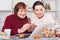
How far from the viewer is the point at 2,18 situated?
3.76 meters

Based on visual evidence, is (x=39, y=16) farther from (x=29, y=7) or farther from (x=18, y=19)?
(x=29, y=7)

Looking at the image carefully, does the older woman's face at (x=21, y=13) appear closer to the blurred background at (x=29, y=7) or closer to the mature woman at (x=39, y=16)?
the mature woman at (x=39, y=16)

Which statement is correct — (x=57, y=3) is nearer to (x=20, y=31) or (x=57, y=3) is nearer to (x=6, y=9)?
(x=6, y=9)

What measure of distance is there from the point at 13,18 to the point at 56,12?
1984 mm

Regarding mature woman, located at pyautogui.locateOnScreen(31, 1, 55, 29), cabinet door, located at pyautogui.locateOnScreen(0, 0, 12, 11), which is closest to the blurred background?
cabinet door, located at pyautogui.locateOnScreen(0, 0, 12, 11)

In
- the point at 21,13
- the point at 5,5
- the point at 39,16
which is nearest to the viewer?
the point at 21,13

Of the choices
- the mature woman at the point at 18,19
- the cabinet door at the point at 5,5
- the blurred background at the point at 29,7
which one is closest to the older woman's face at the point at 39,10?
the mature woman at the point at 18,19

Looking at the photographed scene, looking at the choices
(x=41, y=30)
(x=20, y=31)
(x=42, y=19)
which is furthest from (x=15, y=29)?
(x=41, y=30)

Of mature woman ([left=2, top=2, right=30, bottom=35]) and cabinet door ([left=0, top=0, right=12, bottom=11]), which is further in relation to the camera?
cabinet door ([left=0, top=0, right=12, bottom=11])

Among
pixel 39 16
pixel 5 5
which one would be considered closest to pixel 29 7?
pixel 5 5

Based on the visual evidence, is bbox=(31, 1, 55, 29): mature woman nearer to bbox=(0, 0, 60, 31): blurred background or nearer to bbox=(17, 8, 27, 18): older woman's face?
bbox=(17, 8, 27, 18): older woman's face

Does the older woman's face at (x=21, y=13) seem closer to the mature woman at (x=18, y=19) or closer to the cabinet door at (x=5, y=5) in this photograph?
the mature woman at (x=18, y=19)

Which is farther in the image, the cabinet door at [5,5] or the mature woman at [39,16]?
the cabinet door at [5,5]

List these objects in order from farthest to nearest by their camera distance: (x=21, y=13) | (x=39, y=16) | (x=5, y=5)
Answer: (x=5, y=5) → (x=39, y=16) → (x=21, y=13)
